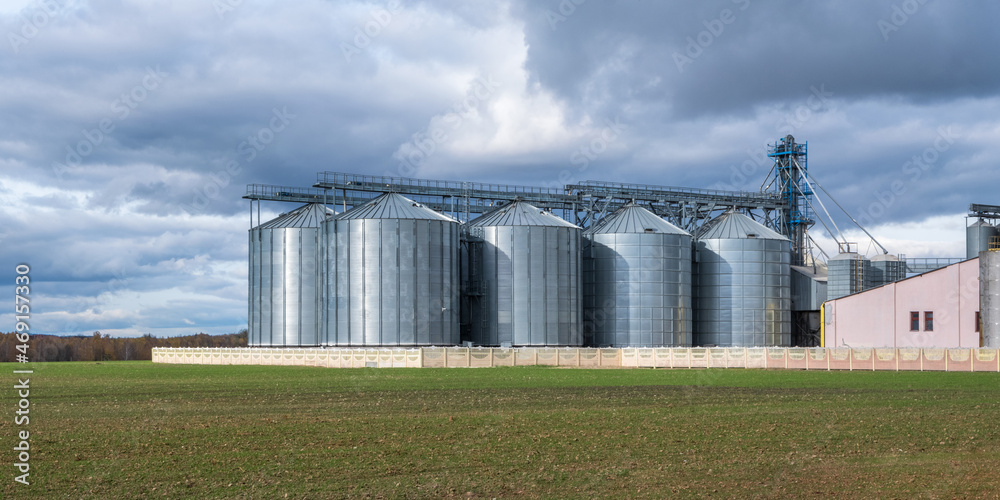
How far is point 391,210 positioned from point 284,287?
1750cm

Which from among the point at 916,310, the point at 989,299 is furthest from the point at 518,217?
the point at 989,299

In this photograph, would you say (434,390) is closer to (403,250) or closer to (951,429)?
(951,429)

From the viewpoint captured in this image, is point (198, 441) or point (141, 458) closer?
point (141, 458)

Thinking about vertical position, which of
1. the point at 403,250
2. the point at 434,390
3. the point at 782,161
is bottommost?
the point at 434,390

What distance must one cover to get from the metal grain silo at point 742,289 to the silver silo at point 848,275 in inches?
247

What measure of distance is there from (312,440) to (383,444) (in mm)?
1845

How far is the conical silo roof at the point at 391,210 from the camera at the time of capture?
289 feet

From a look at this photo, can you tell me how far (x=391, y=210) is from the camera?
88.5 m

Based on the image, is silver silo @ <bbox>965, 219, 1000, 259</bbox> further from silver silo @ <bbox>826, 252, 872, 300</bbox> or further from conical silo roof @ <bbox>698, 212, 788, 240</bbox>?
conical silo roof @ <bbox>698, 212, 788, 240</bbox>

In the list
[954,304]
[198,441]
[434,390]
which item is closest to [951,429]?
[198,441]

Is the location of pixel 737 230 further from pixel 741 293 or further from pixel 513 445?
pixel 513 445

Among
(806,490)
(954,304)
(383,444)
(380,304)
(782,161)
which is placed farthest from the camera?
(782,161)

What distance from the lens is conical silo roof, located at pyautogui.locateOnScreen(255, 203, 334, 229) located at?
100m

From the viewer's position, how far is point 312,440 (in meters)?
23.0
